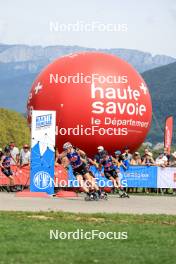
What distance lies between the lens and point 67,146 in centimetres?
1884

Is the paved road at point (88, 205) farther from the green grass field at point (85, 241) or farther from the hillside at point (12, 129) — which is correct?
the hillside at point (12, 129)

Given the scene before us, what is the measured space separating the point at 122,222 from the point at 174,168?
38.6 ft

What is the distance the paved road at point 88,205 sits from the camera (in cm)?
1564

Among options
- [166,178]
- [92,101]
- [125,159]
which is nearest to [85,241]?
[92,101]

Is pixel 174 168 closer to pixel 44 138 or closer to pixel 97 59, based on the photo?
pixel 97 59

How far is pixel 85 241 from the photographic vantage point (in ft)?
34.1

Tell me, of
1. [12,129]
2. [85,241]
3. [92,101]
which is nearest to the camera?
[85,241]

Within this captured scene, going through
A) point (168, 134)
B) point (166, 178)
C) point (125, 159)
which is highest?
point (168, 134)

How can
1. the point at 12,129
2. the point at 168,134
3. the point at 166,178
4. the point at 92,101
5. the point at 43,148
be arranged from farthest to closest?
the point at 12,129
the point at 168,134
the point at 166,178
the point at 92,101
the point at 43,148

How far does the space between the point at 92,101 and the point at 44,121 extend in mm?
3520

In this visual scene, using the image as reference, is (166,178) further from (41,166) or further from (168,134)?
(168,134)

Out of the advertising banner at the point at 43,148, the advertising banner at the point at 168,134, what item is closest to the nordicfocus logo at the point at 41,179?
the advertising banner at the point at 43,148

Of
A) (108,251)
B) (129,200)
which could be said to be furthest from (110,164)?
(108,251)

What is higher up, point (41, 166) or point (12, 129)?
point (12, 129)
